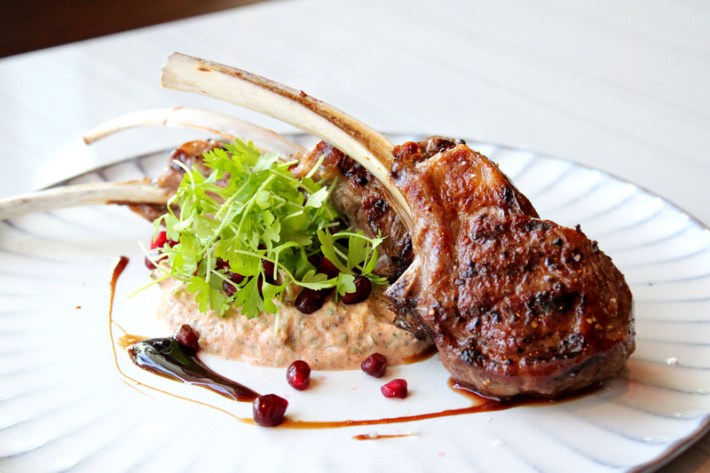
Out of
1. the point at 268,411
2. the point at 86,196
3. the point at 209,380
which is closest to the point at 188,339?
the point at 209,380

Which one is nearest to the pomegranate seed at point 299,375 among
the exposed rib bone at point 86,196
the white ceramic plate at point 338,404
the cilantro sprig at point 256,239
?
the white ceramic plate at point 338,404

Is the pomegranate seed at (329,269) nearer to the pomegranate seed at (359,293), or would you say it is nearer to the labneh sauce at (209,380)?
the pomegranate seed at (359,293)

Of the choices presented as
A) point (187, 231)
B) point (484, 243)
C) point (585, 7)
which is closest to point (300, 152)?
point (187, 231)

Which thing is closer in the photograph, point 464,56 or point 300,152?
point 300,152

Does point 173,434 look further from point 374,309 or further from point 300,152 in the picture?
point 300,152

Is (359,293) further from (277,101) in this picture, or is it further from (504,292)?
(277,101)

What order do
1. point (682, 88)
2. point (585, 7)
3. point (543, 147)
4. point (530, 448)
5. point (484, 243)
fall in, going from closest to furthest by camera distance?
point (530, 448), point (484, 243), point (543, 147), point (682, 88), point (585, 7)
